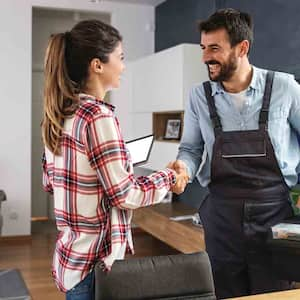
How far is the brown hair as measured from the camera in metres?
1.39

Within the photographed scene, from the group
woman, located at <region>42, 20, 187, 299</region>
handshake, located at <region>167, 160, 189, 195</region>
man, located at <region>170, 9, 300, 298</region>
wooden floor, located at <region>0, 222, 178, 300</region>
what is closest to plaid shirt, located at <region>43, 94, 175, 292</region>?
woman, located at <region>42, 20, 187, 299</region>

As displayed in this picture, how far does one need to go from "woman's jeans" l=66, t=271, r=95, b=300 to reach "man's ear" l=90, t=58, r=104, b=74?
59cm

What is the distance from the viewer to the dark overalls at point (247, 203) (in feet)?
6.10

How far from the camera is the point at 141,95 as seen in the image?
17.6 feet

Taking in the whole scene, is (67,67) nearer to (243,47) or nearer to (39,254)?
(243,47)

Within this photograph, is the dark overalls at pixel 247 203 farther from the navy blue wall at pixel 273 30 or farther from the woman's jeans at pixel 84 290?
the navy blue wall at pixel 273 30

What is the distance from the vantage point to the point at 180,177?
1.67 m

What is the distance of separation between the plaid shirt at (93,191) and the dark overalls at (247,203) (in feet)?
1.77

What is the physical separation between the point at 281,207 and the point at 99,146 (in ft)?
2.95

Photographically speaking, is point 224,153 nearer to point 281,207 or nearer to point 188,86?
point 281,207

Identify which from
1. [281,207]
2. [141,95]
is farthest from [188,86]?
[281,207]

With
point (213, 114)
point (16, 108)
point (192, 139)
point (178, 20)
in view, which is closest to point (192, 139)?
point (192, 139)

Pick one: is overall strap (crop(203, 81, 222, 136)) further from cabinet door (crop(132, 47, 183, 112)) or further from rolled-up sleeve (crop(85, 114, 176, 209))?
cabinet door (crop(132, 47, 183, 112))

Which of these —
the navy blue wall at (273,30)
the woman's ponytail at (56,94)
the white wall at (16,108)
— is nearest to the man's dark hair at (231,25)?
the woman's ponytail at (56,94)
